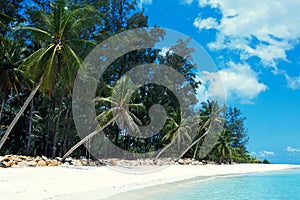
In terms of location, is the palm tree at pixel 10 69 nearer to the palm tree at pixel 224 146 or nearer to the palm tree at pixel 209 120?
the palm tree at pixel 209 120

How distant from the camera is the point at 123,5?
103 ft

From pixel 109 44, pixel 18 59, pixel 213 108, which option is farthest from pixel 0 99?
pixel 213 108

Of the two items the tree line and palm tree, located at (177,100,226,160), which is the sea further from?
palm tree, located at (177,100,226,160)

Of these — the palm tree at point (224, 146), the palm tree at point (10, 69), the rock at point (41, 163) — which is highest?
the palm tree at point (10, 69)

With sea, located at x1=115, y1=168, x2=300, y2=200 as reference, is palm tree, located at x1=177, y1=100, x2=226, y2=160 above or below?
above

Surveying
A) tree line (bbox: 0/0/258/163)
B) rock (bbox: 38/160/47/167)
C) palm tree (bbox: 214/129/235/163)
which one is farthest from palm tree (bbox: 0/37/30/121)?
palm tree (bbox: 214/129/235/163)

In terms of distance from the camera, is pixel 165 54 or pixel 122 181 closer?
pixel 122 181

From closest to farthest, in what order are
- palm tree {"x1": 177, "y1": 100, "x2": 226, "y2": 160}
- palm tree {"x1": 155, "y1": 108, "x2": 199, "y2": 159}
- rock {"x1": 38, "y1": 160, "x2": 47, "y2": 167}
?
1. rock {"x1": 38, "y1": 160, "x2": 47, "y2": 167}
2. palm tree {"x1": 155, "y1": 108, "x2": 199, "y2": 159}
3. palm tree {"x1": 177, "y1": 100, "x2": 226, "y2": 160}

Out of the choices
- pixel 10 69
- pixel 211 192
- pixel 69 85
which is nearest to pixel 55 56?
pixel 69 85

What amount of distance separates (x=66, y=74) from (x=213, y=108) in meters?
21.8

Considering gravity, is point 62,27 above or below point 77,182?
above

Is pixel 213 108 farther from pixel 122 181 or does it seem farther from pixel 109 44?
pixel 122 181

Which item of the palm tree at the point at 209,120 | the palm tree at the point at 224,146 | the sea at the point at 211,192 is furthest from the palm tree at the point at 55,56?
the palm tree at the point at 224,146

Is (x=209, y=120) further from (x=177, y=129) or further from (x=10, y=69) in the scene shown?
(x=10, y=69)
